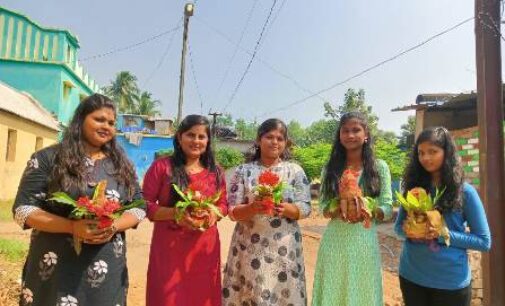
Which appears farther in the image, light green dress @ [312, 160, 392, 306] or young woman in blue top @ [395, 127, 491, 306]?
light green dress @ [312, 160, 392, 306]

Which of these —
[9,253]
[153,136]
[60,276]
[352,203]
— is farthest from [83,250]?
[153,136]

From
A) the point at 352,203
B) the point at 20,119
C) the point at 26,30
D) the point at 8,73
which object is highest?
the point at 26,30

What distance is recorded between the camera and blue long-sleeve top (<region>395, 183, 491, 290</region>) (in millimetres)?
2762

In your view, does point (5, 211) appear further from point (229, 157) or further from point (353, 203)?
point (229, 157)

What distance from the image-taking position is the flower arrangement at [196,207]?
290cm

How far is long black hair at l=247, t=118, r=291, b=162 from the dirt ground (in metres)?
2.86

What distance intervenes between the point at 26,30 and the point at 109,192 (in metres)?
26.4

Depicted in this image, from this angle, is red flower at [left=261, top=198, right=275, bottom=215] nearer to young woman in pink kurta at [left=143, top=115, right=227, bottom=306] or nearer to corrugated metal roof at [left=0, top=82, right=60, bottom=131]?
young woman in pink kurta at [left=143, top=115, right=227, bottom=306]

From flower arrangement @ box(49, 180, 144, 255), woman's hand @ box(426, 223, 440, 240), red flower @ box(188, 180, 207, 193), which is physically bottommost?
woman's hand @ box(426, 223, 440, 240)

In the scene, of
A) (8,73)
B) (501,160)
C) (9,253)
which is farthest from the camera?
Result: (8,73)

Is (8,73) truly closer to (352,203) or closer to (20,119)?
(20,119)

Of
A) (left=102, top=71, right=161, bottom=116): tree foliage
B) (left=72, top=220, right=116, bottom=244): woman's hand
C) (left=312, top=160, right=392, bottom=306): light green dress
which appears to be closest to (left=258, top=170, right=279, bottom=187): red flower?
(left=312, top=160, right=392, bottom=306): light green dress

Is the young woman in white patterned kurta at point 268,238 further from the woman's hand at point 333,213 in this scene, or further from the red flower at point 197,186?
the red flower at point 197,186

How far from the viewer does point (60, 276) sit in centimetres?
239
